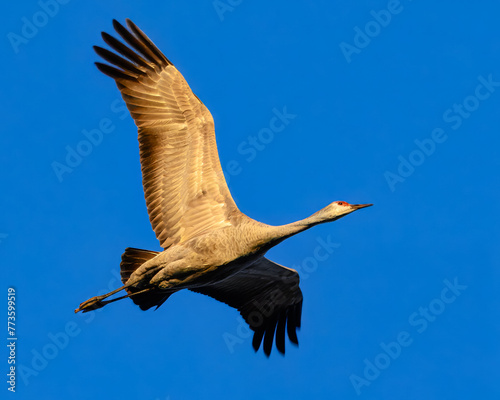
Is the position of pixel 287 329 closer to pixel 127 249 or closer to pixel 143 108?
pixel 127 249

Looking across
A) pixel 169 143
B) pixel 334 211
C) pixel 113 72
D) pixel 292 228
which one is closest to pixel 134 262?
pixel 169 143

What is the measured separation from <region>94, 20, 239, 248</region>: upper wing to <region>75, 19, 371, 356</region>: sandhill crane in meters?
0.02

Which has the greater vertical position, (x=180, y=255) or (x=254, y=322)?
(x=180, y=255)

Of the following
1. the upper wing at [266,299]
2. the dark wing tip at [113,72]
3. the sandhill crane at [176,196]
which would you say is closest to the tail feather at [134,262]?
the sandhill crane at [176,196]

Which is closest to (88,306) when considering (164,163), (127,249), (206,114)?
(127,249)

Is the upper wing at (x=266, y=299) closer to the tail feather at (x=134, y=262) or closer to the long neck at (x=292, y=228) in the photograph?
the tail feather at (x=134, y=262)

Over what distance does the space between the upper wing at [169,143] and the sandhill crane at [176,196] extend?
0.02 m

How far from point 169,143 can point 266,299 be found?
3450 millimetres

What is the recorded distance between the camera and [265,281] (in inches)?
582

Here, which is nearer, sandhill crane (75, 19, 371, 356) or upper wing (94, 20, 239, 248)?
sandhill crane (75, 19, 371, 356)

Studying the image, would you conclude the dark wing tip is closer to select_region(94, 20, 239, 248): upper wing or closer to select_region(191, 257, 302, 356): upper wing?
select_region(94, 20, 239, 248): upper wing

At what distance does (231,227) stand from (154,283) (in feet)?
5.06

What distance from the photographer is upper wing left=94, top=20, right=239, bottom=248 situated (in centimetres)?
1342

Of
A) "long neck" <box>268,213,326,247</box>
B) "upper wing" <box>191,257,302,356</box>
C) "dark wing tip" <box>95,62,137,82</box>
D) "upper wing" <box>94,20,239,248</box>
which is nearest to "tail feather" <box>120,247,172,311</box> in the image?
"upper wing" <box>94,20,239,248</box>
